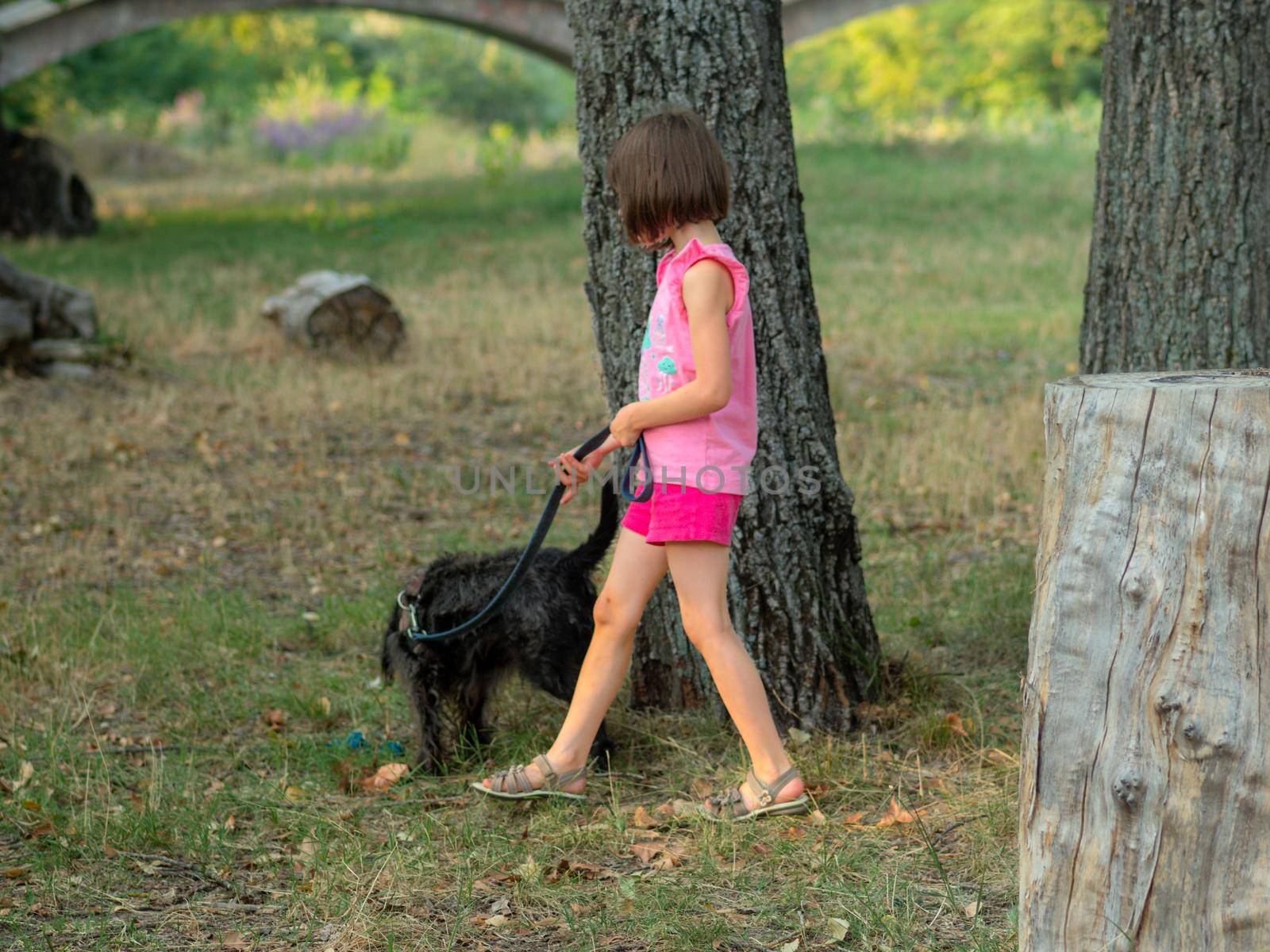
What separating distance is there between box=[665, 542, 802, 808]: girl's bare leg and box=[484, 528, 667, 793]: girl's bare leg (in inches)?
3.9

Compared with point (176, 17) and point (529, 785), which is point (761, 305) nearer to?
point (529, 785)

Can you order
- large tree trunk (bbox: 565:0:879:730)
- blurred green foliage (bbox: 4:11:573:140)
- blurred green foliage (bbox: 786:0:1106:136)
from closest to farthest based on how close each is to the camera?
large tree trunk (bbox: 565:0:879:730), blurred green foliage (bbox: 4:11:573:140), blurred green foliage (bbox: 786:0:1106:136)

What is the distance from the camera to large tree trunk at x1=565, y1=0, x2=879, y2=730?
12.7 feet

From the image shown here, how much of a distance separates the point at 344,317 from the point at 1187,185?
737 centimetres

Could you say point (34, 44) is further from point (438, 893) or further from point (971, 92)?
point (971, 92)

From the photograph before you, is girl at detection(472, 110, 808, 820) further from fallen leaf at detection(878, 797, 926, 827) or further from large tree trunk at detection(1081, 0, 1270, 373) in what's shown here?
large tree trunk at detection(1081, 0, 1270, 373)

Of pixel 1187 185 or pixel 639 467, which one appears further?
pixel 1187 185

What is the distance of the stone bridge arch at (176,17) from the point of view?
73.3 ft

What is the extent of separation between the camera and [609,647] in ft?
11.8

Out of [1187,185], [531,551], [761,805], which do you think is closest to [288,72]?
[1187,185]

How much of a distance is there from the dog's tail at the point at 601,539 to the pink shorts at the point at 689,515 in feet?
1.55

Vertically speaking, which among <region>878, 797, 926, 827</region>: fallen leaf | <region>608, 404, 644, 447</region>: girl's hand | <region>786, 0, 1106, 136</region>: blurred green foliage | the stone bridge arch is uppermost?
<region>786, 0, 1106, 136</region>: blurred green foliage

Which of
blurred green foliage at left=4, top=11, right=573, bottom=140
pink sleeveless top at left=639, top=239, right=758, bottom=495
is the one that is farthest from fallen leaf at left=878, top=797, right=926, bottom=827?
blurred green foliage at left=4, top=11, right=573, bottom=140

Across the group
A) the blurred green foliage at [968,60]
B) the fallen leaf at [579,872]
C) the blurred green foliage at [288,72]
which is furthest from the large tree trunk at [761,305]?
the blurred green foliage at [288,72]
